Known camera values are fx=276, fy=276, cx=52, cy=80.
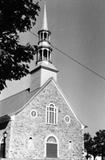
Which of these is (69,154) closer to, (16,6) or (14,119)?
(14,119)

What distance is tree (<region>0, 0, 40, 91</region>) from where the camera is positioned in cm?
1189

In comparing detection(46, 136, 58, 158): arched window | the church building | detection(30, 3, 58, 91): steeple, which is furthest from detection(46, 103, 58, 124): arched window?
detection(30, 3, 58, 91): steeple

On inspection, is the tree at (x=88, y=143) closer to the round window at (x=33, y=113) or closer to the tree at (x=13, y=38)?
the round window at (x=33, y=113)

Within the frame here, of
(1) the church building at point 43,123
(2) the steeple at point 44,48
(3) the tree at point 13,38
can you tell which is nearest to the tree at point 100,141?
(1) the church building at point 43,123

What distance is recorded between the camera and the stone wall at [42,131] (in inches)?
1145

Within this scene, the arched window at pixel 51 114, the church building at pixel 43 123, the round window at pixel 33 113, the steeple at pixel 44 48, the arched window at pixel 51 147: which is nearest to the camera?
the church building at pixel 43 123

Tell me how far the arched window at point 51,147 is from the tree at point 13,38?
782 inches

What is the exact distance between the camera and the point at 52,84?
33656mm

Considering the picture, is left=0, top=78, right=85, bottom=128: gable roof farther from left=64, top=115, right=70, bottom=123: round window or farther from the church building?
left=64, top=115, right=70, bottom=123: round window

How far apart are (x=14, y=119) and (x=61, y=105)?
671 centimetres

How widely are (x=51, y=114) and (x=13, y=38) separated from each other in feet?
68.0

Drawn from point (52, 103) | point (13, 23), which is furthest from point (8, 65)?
point (52, 103)

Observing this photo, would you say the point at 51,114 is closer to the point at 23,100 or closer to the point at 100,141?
the point at 23,100

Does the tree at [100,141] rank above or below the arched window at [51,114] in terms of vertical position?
below
